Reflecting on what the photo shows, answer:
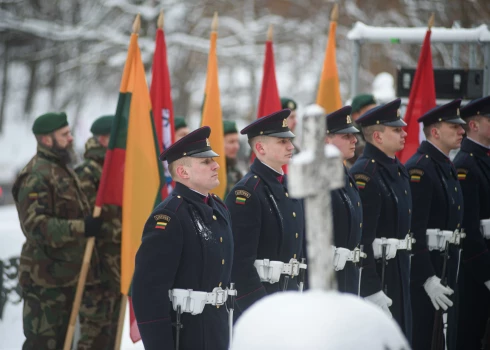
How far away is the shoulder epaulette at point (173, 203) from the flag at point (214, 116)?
2.90 m

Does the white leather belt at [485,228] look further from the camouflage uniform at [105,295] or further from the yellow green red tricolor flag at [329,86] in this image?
the camouflage uniform at [105,295]

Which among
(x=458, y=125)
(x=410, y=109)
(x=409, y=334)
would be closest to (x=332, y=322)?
(x=409, y=334)

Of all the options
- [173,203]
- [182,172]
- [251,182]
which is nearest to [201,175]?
[182,172]

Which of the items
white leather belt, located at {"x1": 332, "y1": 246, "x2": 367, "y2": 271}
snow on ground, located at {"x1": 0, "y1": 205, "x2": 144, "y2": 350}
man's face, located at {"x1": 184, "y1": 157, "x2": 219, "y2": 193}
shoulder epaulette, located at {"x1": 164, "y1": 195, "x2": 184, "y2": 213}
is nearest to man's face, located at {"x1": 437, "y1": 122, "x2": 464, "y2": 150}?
white leather belt, located at {"x1": 332, "y1": 246, "x2": 367, "y2": 271}

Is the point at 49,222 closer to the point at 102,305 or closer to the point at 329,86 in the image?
the point at 102,305

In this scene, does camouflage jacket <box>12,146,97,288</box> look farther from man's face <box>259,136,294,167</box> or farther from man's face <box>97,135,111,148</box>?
man's face <box>259,136,294,167</box>

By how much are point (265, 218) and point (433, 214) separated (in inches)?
78.4

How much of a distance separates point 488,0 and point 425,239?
14.8 metres

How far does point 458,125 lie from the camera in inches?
266

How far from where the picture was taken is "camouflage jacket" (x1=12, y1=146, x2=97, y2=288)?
20.0ft

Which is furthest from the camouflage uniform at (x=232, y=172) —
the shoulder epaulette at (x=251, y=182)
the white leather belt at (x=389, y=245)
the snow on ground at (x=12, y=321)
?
the shoulder epaulette at (x=251, y=182)

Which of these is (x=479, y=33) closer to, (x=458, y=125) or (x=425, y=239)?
(x=458, y=125)

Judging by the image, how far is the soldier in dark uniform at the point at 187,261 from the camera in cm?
419

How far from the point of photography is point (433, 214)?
258 inches
